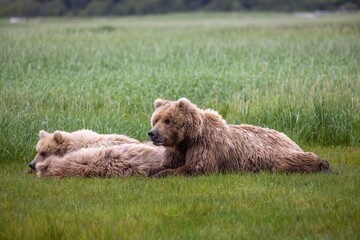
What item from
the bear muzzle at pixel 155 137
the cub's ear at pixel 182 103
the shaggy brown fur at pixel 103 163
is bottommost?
the shaggy brown fur at pixel 103 163

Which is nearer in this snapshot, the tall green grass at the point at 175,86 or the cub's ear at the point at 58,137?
the cub's ear at the point at 58,137

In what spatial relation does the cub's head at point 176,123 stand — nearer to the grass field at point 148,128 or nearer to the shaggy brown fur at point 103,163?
the shaggy brown fur at point 103,163

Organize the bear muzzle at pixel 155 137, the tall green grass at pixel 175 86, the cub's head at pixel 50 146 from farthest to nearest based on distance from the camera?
the tall green grass at pixel 175 86
the cub's head at pixel 50 146
the bear muzzle at pixel 155 137

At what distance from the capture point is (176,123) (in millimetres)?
9602

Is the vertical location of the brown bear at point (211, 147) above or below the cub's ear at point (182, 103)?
below

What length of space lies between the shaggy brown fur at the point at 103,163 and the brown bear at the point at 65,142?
54cm

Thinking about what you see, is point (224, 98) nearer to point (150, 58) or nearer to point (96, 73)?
point (96, 73)

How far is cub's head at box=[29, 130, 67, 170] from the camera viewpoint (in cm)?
1048

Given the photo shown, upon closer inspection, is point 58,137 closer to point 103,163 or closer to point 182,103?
point 103,163

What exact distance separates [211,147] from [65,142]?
2.52 m

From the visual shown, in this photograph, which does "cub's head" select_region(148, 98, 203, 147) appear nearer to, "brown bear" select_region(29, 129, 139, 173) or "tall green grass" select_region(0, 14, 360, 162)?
"brown bear" select_region(29, 129, 139, 173)

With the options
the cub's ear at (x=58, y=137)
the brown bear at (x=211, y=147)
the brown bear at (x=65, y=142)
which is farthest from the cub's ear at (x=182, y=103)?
the cub's ear at (x=58, y=137)

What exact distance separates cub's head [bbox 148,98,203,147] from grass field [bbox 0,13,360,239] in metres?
0.69

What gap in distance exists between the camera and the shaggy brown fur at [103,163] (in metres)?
9.66
